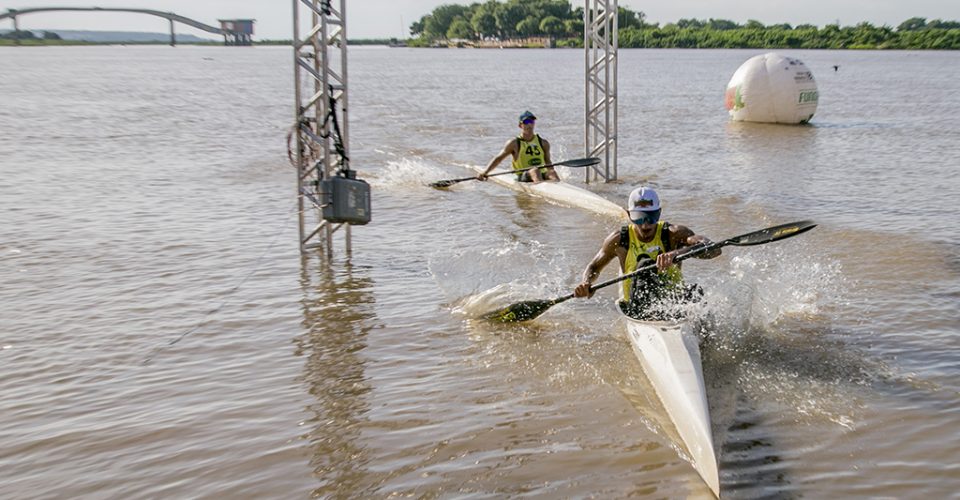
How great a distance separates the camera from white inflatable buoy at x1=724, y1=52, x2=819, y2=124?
24938mm

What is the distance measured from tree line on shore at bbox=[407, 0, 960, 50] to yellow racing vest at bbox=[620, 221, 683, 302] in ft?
248

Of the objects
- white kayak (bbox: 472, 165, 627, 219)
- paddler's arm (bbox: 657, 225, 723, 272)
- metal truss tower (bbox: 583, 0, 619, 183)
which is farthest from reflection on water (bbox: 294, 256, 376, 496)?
metal truss tower (bbox: 583, 0, 619, 183)

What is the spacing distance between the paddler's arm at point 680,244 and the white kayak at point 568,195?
5442 mm

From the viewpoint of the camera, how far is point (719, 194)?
15.5m

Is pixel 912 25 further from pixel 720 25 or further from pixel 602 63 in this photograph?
pixel 602 63

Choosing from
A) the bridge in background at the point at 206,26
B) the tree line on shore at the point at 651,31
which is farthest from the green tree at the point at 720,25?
the bridge in background at the point at 206,26

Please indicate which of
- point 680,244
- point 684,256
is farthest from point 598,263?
point 684,256

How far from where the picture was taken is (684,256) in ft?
24.7

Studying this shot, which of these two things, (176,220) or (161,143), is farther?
(161,143)

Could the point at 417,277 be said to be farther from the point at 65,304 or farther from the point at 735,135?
the point at 735,135

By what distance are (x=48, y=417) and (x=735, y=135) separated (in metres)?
19.8

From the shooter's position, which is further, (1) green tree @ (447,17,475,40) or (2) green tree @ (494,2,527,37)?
(1) green tree @ (447,17,475,40)

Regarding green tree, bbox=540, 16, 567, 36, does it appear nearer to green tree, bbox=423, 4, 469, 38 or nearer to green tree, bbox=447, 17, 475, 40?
green tree, bbox=447, 17, 475, 40

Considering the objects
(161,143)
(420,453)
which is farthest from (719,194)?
(161,143)
